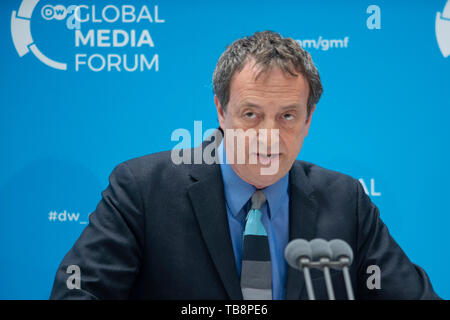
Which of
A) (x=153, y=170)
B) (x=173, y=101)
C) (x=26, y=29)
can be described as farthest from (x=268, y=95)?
(x=26, y=29)

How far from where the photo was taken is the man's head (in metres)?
1.30

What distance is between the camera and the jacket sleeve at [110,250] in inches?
50.8

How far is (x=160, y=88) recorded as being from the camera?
A: 7.51 ft

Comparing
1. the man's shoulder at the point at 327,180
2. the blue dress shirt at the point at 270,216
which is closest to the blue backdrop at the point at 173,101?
the man's shoulder at the point at 327,180

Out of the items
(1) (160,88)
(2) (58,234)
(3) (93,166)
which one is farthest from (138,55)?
(2) (58,234)

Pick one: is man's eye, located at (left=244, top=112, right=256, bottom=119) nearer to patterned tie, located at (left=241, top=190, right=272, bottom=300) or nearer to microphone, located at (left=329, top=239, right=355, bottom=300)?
patterned tie, located at (left=241, top=190, right=272, bottom=300)

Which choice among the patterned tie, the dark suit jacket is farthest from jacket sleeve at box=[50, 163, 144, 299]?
the patterned tie

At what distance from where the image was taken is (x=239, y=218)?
56.1 inches

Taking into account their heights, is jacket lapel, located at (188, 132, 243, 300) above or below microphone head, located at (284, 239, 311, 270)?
above

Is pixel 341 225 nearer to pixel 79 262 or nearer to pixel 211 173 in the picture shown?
pixel 211 173

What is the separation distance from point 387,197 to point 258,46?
1.18 meters

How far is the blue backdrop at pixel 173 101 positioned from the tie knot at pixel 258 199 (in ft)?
2.90

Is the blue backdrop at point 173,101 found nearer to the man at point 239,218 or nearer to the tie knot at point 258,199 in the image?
the man at point 239,218

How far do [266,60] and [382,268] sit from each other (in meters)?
0.71
